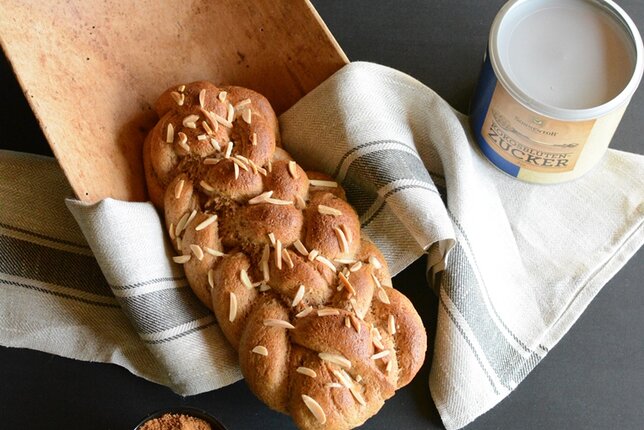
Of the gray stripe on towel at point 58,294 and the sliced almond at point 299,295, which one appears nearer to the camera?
the sliced almond at point 299,295

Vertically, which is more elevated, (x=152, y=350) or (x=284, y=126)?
(x=284, y=126)

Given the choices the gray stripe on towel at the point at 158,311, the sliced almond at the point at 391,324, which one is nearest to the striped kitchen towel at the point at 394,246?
the gray stripe on towel at the point at 158,311

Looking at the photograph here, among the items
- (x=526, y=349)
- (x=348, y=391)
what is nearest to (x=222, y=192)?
(x=348, y=391)

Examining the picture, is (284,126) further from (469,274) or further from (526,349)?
(526,349)

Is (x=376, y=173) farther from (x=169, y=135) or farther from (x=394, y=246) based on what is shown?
(x=169, y=135)

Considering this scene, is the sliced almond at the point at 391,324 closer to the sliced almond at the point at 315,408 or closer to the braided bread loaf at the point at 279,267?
the braided bread loaf at the point at 279,267

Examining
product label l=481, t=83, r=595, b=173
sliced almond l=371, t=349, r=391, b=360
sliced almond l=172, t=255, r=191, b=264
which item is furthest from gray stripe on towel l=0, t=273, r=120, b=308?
product label l=481, t=83, r=595, b=173
